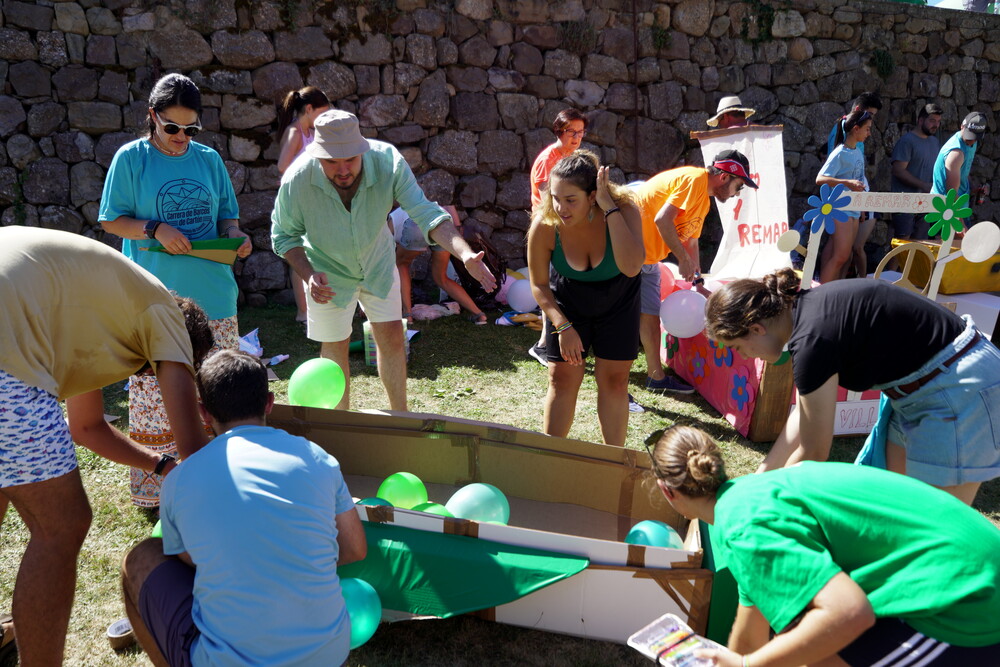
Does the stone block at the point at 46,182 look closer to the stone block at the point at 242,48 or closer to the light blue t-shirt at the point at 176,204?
the stone block at the point at 242,48

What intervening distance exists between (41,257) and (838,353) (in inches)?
84.8

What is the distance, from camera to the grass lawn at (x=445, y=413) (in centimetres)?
237

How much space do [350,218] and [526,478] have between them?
138cm

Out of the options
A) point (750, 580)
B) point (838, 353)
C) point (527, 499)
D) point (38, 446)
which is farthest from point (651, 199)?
point (38, 446)

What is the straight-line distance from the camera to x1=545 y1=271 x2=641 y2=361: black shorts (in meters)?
3.15

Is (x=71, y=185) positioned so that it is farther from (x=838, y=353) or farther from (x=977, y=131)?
(x=977, y=131)

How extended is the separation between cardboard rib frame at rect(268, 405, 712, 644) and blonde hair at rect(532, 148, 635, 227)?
2.99 feet

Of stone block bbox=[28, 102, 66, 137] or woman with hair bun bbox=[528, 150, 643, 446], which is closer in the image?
woman with hair bun bbox=[528, 150, 643, 446]

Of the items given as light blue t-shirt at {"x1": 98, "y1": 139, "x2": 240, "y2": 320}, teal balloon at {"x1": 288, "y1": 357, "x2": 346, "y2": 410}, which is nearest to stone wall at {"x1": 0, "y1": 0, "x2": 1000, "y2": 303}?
light blue t-shirt at {"x1": 98, "y1": 139, "x2": 240, "y2": 320}

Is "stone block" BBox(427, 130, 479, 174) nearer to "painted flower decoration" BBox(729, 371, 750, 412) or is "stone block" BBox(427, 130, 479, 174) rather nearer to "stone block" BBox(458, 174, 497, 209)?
"stone block" BBox(458, 174, 497, 209)

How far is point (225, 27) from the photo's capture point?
6066 mm

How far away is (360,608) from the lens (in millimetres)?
2055

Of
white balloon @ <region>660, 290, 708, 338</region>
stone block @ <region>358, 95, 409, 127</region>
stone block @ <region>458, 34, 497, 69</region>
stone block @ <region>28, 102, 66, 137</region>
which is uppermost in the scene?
stone block @ <region>458, 34, 497, 69</region>

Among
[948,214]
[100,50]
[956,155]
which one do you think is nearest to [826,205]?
[948,214]
